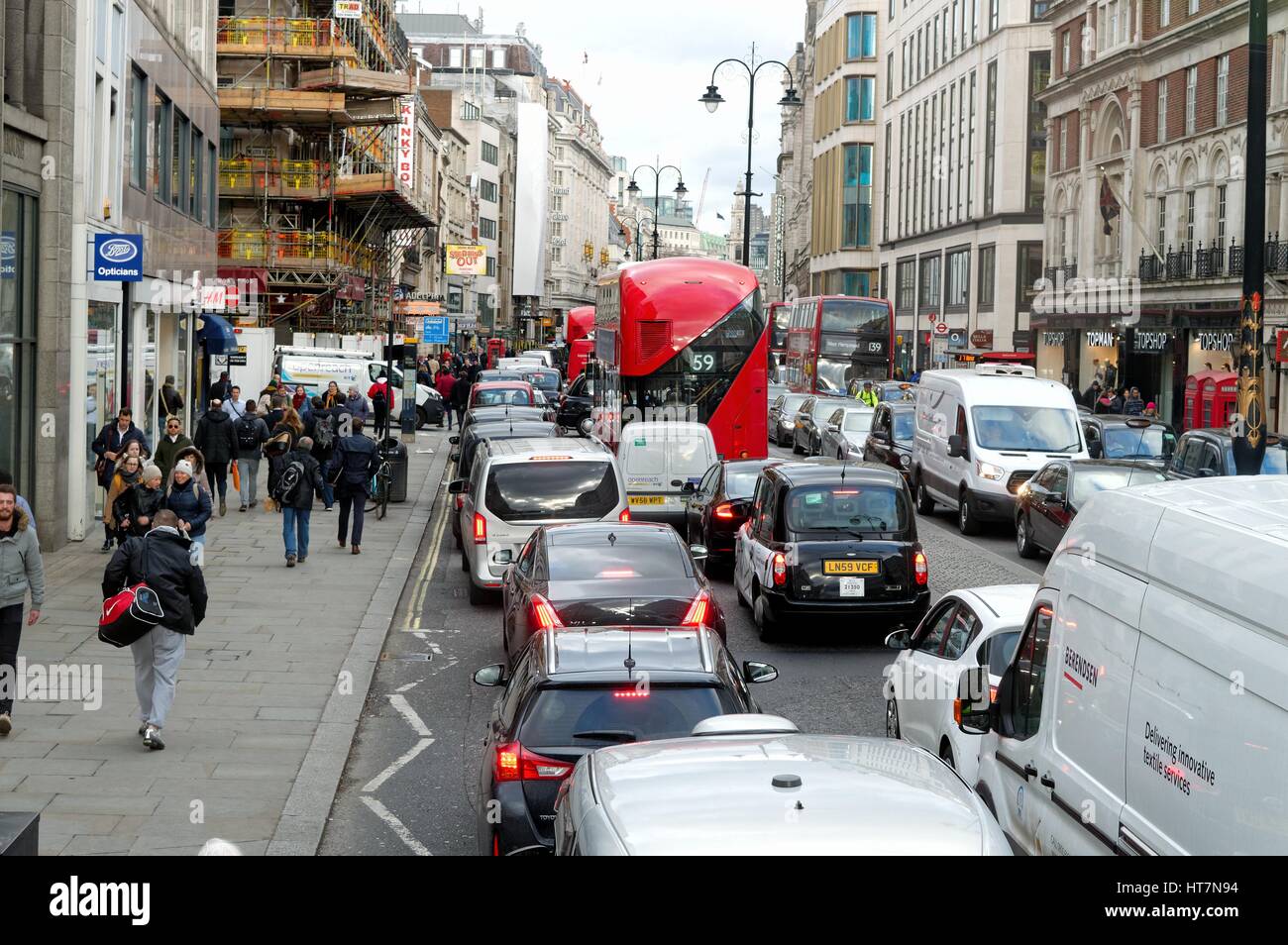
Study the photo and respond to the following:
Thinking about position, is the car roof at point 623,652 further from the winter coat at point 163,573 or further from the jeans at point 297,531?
the jeans at point 297,531

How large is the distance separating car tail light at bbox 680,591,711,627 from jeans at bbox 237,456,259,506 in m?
15.6

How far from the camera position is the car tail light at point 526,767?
7.64 metres

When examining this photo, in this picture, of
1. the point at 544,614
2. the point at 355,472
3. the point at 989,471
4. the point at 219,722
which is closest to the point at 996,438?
the point at 989,471

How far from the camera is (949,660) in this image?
9.77 metres

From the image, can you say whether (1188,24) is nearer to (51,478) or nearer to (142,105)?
(142,105)

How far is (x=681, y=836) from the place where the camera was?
3994 mm

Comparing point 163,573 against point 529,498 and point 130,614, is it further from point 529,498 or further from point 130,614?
point 529,498

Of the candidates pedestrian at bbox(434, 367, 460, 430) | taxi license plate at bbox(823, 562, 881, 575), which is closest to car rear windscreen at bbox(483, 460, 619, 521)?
taxi license plate at bbox(823, 562, 881, 575)

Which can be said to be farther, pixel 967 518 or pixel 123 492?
pixel 967 518

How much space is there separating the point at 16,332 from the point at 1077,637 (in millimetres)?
16699

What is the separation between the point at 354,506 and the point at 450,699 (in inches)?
337

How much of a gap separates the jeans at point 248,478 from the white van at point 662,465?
6598 millimetres

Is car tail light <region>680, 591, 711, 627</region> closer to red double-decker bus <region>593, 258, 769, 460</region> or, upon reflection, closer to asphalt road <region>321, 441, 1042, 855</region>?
asphalt road <region>321, 441, 1042, 855</region>

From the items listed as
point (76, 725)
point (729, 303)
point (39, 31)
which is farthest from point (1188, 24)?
point (76, 725)
